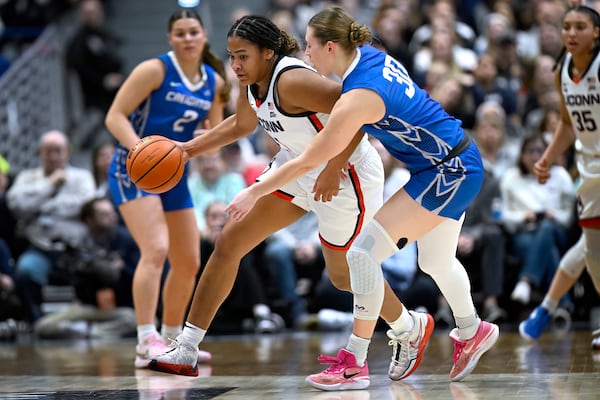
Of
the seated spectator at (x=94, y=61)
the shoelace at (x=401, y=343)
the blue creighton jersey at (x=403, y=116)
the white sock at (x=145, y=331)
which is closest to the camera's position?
the blue creighton jersey at (x=403, y=116)

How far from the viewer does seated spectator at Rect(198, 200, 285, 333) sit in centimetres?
939

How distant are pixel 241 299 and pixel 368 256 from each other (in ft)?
15.4

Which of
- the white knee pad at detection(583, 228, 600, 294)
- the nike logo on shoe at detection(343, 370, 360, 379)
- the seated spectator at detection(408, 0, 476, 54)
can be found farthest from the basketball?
the seated spectator at detection(408, 0, 476, 54)

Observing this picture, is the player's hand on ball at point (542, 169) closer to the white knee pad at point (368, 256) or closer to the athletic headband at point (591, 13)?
the athletic headband at point (591, 13)

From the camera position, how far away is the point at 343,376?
505 centimetres

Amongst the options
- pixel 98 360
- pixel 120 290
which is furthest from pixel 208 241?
pixel 98 360

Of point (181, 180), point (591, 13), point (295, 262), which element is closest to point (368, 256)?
point (181, 180)

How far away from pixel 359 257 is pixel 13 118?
7.70 metres

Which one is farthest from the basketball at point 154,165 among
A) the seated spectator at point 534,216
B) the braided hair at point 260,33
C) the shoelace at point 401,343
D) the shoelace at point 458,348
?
the seated spectator at point 534,216

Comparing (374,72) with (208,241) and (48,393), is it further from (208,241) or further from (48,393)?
(208,241)

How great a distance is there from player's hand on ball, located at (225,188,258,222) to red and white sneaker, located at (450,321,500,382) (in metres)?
1.47

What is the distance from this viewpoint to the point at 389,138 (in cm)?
504

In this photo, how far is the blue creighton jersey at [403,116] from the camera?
4805 millimetres

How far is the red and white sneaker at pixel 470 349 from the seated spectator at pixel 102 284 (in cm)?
470
